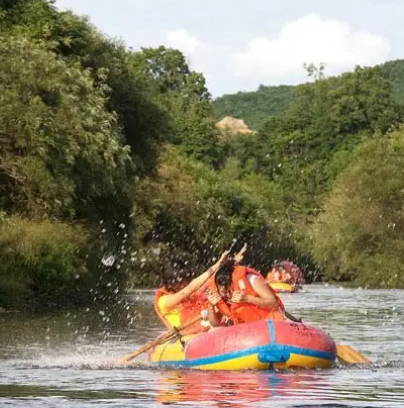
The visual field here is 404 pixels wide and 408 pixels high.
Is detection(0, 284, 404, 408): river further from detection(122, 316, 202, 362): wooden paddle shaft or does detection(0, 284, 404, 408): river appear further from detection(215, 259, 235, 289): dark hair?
detection(215, 259, 235, 289): dark hair

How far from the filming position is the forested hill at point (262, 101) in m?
181

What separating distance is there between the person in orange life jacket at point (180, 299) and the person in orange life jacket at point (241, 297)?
420mm

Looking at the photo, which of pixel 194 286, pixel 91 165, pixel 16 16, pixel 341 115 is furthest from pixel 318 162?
pixel 194 286

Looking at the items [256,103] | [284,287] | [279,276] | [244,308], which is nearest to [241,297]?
[244,308]

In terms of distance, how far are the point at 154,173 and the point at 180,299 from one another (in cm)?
3096

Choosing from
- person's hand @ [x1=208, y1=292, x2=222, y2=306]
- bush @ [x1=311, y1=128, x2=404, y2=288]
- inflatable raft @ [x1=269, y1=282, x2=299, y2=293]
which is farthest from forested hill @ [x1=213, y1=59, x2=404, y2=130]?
person's hand @ [x1=208, y1=292, x2=222, y2=306]

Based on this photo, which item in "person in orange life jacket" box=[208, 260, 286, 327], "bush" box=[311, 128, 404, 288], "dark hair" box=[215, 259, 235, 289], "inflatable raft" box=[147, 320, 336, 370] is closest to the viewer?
"inflatable raft" box=[147, 320, 336, 370]

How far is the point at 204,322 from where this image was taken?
61.2 ft

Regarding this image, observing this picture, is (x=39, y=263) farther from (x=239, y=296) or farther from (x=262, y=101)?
(x=262, y=101)

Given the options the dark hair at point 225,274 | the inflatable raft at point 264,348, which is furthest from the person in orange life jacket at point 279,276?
the inflatable raft at point 264,348

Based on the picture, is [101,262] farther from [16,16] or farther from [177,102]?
[177,102]

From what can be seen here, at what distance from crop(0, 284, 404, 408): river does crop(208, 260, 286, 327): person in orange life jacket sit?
1.14m

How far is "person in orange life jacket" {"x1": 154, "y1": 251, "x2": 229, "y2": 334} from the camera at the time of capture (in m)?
18.9

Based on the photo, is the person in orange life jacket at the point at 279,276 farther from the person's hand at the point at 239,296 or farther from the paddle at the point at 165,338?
the person's hand at the point at 239,296
